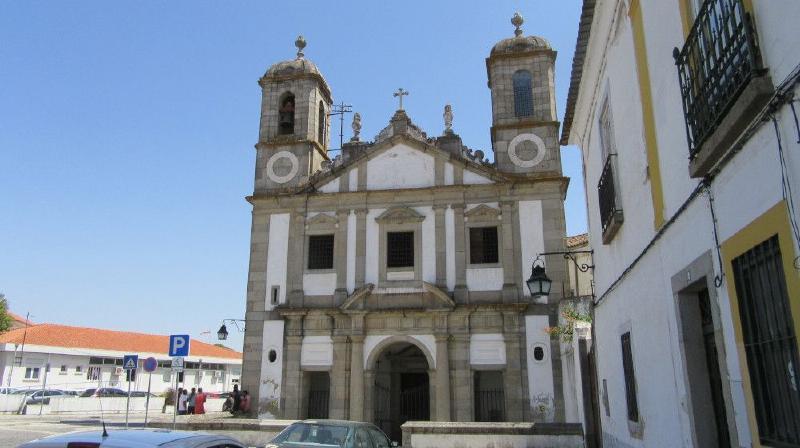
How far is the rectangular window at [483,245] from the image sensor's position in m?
20.3

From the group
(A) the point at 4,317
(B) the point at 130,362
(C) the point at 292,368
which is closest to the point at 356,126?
(C) the point at 292,368

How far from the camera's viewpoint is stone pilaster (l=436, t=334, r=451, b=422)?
18.8m

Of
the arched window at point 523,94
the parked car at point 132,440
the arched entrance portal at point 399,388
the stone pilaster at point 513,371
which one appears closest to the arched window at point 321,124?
the arched window at point 523,94

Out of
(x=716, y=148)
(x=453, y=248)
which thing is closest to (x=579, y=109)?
(x=716, y=148)

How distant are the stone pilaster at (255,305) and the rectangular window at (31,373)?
2830 centimetres

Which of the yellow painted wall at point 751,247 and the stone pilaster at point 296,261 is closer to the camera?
the yellow painted wall at point 751,247

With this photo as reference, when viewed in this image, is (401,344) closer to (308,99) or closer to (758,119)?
(308,99)

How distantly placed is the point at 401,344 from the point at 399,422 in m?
2.65

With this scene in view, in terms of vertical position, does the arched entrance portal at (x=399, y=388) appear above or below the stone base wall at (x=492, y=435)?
above

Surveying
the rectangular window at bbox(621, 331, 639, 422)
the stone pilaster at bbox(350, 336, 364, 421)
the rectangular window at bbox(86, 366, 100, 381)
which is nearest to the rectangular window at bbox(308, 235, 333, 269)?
the stone pilaster at bbox(350, 336, 364, 421)

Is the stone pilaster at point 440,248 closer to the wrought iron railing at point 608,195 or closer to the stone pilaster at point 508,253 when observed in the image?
the stone pilaster at point 508,253

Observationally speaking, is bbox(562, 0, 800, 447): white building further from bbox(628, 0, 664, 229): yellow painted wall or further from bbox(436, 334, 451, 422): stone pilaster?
bbox(436, 334, 451, 422): stone pilaster

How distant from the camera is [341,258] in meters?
20.9

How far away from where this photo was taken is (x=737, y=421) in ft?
14.4
